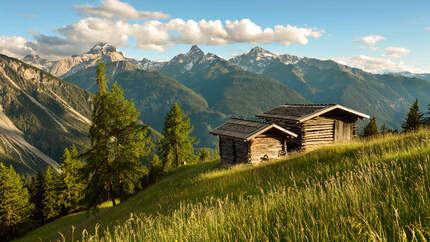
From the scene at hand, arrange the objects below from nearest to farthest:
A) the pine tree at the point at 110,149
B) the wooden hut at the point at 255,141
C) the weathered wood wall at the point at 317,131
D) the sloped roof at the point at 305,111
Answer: the wooden hut at the point at 255,141, the pine tree at the point at 110,149, the sloped roof at the point at 305,111, the weathered wood wall at the point at 317,131

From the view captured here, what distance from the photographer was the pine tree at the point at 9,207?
44219 mm

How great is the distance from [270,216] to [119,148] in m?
23.2

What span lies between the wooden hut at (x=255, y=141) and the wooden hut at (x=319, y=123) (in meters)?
1.79

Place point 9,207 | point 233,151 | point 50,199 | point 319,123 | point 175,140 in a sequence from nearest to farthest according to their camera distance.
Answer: point 233,151 → point 319,123 → point 9,207 → point 175,140 → point 50,199

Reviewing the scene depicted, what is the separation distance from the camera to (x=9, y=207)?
147 ft

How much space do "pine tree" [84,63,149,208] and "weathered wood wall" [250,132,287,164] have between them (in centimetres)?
1081

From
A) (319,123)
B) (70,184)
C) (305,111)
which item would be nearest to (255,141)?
(305,111)

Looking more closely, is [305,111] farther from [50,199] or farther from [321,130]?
[50,199]

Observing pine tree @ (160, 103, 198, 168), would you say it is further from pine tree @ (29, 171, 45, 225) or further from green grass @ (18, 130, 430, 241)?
green grass @ (18, 130, 430, 241)

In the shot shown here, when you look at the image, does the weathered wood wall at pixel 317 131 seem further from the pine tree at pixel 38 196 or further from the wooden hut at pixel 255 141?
the pine tree at pixel 38 196

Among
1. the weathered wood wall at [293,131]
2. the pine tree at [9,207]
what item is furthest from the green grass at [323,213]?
the pine tree at [9,207]

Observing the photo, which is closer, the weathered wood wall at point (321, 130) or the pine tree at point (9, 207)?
the weathered wood wall at point (321, 130)

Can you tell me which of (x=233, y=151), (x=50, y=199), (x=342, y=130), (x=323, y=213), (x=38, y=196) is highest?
(x=323, y=213)

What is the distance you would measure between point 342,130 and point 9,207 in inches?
2092
